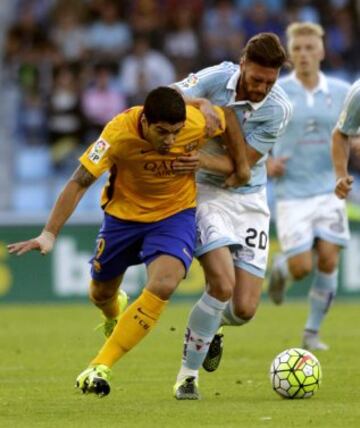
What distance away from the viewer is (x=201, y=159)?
865 cm

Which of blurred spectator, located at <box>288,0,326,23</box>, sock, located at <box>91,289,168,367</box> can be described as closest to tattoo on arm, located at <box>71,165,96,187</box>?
sock, located at <box>91,289,168,367</box>

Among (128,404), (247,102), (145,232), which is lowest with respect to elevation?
(128,404)

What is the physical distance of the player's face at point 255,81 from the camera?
854cm

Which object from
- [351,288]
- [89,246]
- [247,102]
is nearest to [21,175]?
[89,246]

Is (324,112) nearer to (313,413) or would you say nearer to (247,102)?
(247,102)

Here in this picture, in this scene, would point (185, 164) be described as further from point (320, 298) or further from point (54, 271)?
point (54, 271)

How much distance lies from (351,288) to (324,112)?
20.2 ft

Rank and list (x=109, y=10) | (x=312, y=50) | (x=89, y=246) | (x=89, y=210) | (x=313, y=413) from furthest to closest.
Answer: (x=109, y=10), (x=89, y=210), (x=89, y=246), (x=312, y=50), (x=313, y=413)

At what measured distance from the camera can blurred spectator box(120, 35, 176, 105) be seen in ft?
65.4

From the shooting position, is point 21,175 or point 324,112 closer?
point 324,112

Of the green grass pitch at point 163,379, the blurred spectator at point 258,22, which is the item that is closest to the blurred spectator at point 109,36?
the blurred spectator at point 258,22

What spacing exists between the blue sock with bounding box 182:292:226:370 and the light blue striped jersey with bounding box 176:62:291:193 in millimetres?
1075

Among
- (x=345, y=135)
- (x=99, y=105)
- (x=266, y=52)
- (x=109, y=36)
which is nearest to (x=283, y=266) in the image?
(x=345, y=135)

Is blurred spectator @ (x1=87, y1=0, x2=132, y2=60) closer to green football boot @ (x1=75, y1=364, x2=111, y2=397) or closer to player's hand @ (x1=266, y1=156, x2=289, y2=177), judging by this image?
player's hand @ (x1=266, y1=156, x2=289, y2=177)
